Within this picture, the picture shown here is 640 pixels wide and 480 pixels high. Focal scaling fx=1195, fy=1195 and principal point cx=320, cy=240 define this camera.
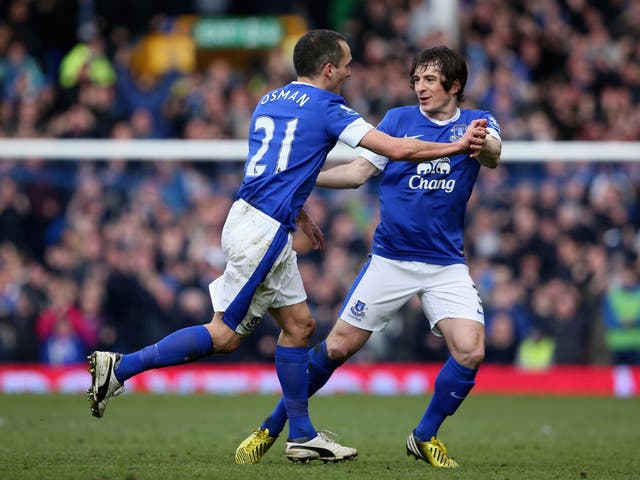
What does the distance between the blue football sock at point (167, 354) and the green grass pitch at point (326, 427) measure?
570 millimetres

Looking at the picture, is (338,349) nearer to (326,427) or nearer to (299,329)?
(299,329)

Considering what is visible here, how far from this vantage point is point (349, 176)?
25.6ft

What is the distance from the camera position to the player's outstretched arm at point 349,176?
7.79 metres

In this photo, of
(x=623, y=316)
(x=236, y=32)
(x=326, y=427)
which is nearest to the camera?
(x=326, y=427)

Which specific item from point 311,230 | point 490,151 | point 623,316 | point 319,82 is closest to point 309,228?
point 311,230

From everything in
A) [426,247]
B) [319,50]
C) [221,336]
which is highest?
[319,50]

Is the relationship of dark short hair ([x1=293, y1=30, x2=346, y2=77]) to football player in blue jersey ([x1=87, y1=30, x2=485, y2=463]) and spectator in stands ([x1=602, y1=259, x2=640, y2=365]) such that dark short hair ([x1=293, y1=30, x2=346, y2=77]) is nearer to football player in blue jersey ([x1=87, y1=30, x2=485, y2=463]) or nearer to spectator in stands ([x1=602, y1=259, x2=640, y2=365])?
football player in blue jersey ([x1=87, y1=30, x2=485, y2=463])

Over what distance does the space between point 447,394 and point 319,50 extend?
2.28 meters

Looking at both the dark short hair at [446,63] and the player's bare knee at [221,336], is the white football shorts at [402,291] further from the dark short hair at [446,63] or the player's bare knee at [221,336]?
the dark short hair at [446,63]

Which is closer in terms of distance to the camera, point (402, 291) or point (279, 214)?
point (279, 214)

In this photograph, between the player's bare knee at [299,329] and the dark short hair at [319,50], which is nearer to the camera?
the dark short hair at [319,50]

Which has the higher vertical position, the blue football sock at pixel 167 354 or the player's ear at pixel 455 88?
the player's ear at pixel 455 88

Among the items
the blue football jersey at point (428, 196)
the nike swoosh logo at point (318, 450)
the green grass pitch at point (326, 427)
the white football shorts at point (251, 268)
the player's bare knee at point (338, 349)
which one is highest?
the blue football jersey at point (428, 196)

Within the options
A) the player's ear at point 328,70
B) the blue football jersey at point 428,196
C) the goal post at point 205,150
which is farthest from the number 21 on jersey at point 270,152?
the goal post at point 205,150
